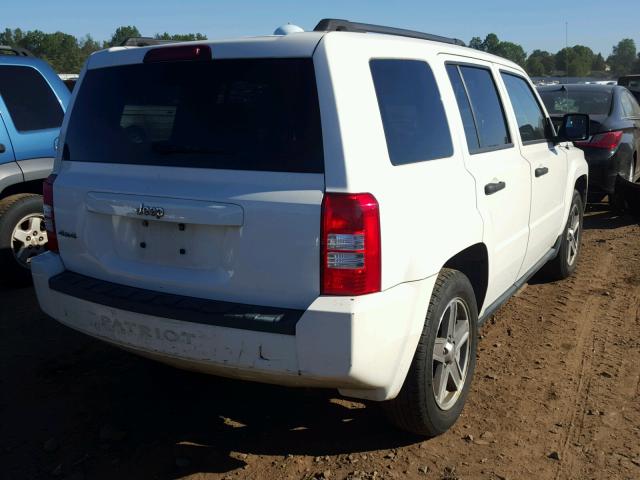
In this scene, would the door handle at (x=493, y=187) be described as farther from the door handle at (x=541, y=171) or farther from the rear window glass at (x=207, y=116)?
the rear window glass at (x=207, y=116)

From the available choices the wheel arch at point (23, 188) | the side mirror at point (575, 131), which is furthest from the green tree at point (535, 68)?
the wheel arch at point (23, 188)

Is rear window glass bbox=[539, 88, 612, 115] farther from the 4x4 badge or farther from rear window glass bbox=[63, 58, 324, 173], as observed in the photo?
the 4x4 badge

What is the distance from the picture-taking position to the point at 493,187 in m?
3.63

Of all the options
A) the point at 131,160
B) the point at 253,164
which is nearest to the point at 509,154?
the point at 253,164

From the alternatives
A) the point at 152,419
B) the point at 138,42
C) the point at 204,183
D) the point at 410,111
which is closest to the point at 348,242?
the point at 204,183

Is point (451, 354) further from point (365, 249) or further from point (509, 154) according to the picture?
point (509, 154)

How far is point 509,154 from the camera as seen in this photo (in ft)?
13.4

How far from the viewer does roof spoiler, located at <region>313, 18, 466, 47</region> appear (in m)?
3.06

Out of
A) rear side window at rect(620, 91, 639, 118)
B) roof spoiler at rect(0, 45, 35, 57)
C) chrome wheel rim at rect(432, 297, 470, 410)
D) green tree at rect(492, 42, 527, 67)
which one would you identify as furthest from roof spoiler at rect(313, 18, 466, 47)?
green tree at rect(492, 42, 527, 67)

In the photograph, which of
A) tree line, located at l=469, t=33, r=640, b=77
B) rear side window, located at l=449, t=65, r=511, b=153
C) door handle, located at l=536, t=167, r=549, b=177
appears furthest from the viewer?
tree line, located at l=469, t=33, r=640, b=77

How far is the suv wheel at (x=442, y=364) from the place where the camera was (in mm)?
3031

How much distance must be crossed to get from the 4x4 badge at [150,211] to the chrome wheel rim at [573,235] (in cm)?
413

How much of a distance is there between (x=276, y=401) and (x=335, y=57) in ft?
6.57

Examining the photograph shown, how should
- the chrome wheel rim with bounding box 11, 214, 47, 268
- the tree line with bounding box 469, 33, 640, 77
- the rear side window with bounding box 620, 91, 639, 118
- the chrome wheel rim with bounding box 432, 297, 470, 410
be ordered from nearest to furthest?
the chrome wheel rim with bounding box 432, 297, 470, 410, the chrome wheel rim with bounding box 11, 214, 47, 268, the rear side window with bounding box 620, 91, 639, 118, the tree line with bounding box 469, 33, 640, 77
